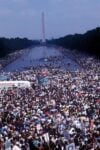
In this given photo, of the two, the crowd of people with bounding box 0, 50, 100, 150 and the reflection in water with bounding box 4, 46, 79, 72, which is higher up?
the crowd of people with bounding box 0, 50, 100, 150

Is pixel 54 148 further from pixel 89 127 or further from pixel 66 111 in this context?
pixel 66 111

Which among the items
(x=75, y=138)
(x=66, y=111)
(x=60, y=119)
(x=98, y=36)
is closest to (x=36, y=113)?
(x=66, y=111)

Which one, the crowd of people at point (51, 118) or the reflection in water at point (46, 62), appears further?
the reflection in water at point (46, 62)

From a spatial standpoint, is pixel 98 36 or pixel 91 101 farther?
pixel 98 36

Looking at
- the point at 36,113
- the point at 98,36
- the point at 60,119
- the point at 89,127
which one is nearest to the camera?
the point at 89,127

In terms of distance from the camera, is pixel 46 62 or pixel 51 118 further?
pixel 46 62

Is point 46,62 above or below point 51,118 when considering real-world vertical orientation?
below

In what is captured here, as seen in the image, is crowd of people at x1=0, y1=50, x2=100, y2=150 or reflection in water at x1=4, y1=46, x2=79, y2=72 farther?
reflection in water at x1=4, y1=46, x2=79, y2=72

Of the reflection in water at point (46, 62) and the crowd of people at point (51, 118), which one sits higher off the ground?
the crowd of people at point (51, 118)
